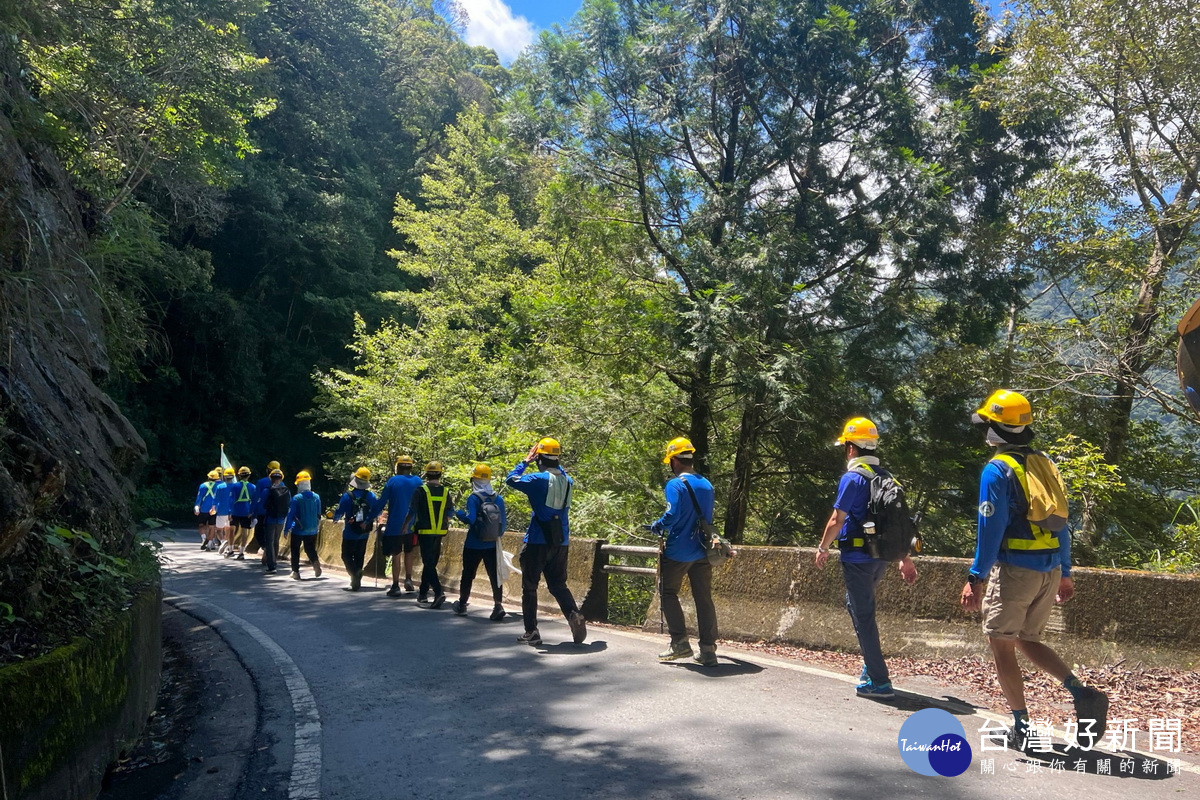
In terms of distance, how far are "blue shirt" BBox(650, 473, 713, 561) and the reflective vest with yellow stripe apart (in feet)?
9.45

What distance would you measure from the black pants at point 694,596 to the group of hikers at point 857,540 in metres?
0.01

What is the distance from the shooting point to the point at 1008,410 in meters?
5.15

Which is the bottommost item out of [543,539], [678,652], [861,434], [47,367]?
[678,652]

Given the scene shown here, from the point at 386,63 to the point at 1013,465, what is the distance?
45893 mm

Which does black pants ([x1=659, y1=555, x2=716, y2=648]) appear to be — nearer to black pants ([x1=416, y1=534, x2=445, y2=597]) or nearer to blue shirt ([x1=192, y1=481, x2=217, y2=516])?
black pants ([x1=416, y1=534, x2=445, y2=597])

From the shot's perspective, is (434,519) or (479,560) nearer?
(479,560)

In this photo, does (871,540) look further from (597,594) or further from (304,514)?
(304,514)

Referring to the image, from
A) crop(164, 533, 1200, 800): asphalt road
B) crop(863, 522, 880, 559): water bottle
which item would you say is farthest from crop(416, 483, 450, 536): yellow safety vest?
crop(863, 522, 880, 559): water bottle

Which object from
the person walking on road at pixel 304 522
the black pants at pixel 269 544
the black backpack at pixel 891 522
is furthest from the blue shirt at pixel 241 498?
the black backpack at pixel 891 522

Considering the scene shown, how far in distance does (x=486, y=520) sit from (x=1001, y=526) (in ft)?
20.8

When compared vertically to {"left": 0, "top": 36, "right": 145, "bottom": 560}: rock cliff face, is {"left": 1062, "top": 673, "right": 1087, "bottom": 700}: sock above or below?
below

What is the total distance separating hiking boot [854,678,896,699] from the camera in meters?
6.08

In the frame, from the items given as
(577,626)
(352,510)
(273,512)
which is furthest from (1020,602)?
(273,512)

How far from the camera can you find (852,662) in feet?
24.3
